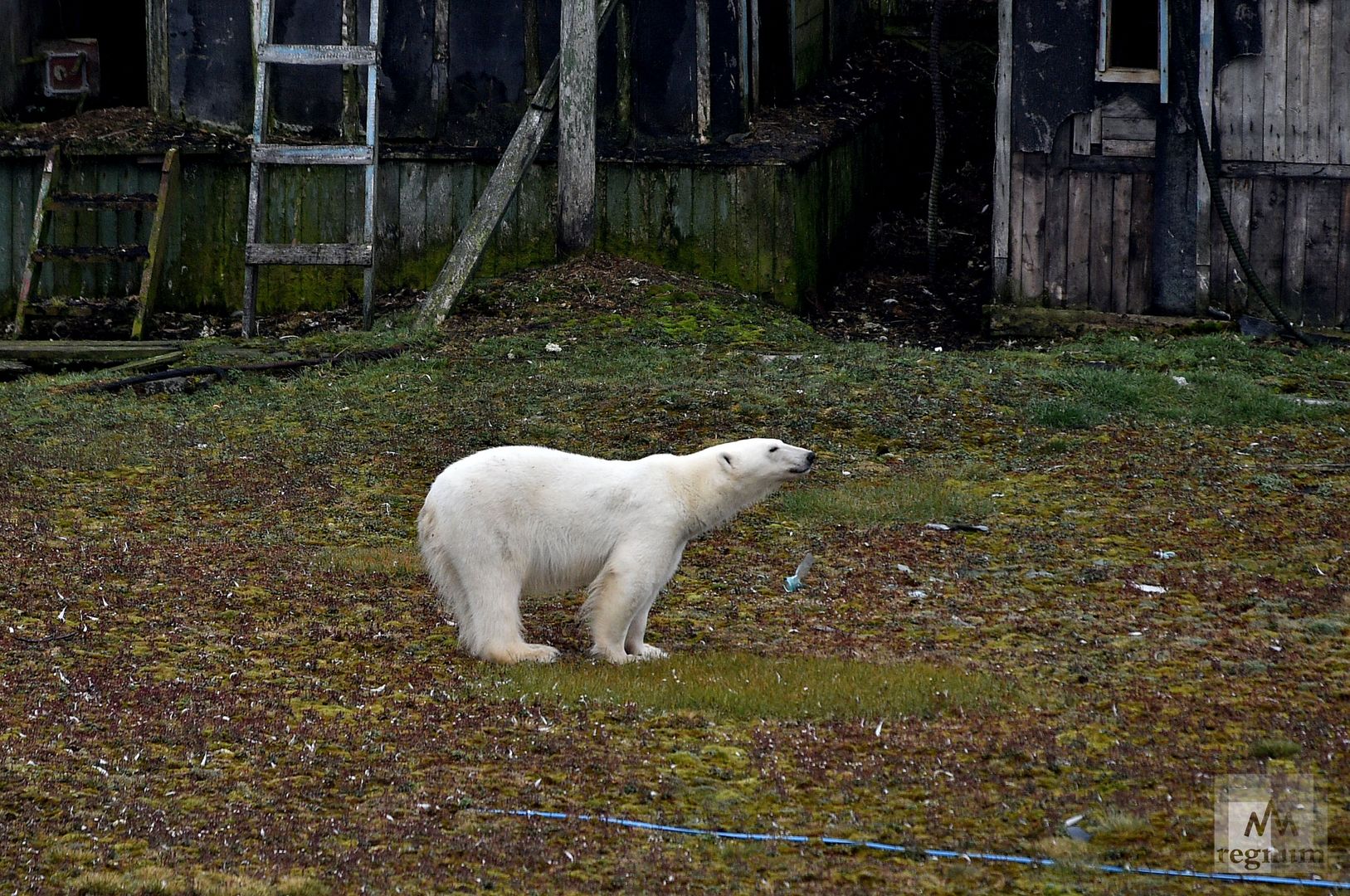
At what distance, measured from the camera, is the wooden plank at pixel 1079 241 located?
13789 mm

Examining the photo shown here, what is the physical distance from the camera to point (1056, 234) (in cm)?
1393

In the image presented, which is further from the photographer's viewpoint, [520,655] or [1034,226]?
[1034,226]

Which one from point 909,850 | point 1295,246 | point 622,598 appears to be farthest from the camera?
point 1295,246

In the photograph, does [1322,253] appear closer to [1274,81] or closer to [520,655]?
[1274,81]

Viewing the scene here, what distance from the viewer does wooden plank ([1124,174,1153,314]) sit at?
13.6 m

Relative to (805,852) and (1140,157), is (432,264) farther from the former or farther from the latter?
(805,852)

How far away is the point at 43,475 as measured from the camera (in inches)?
363

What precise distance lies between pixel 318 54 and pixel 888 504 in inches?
299

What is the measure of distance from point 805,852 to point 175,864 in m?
1.64

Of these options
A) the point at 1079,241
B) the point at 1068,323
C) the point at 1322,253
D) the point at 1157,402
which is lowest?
the point at 1157,402

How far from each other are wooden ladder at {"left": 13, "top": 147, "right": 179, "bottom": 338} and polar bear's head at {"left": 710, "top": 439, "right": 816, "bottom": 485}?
876cm

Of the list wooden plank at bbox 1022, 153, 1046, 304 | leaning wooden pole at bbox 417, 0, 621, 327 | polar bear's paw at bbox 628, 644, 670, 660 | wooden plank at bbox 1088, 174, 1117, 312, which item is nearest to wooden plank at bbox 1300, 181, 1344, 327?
wooden plank at bbox 1088, 174, 1117, 312

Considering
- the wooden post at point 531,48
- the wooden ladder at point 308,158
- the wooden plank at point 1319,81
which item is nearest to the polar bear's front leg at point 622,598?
the wooden ladder at point 308,158

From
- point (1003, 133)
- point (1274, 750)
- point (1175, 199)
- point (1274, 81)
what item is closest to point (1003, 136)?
point (1003, 133)
